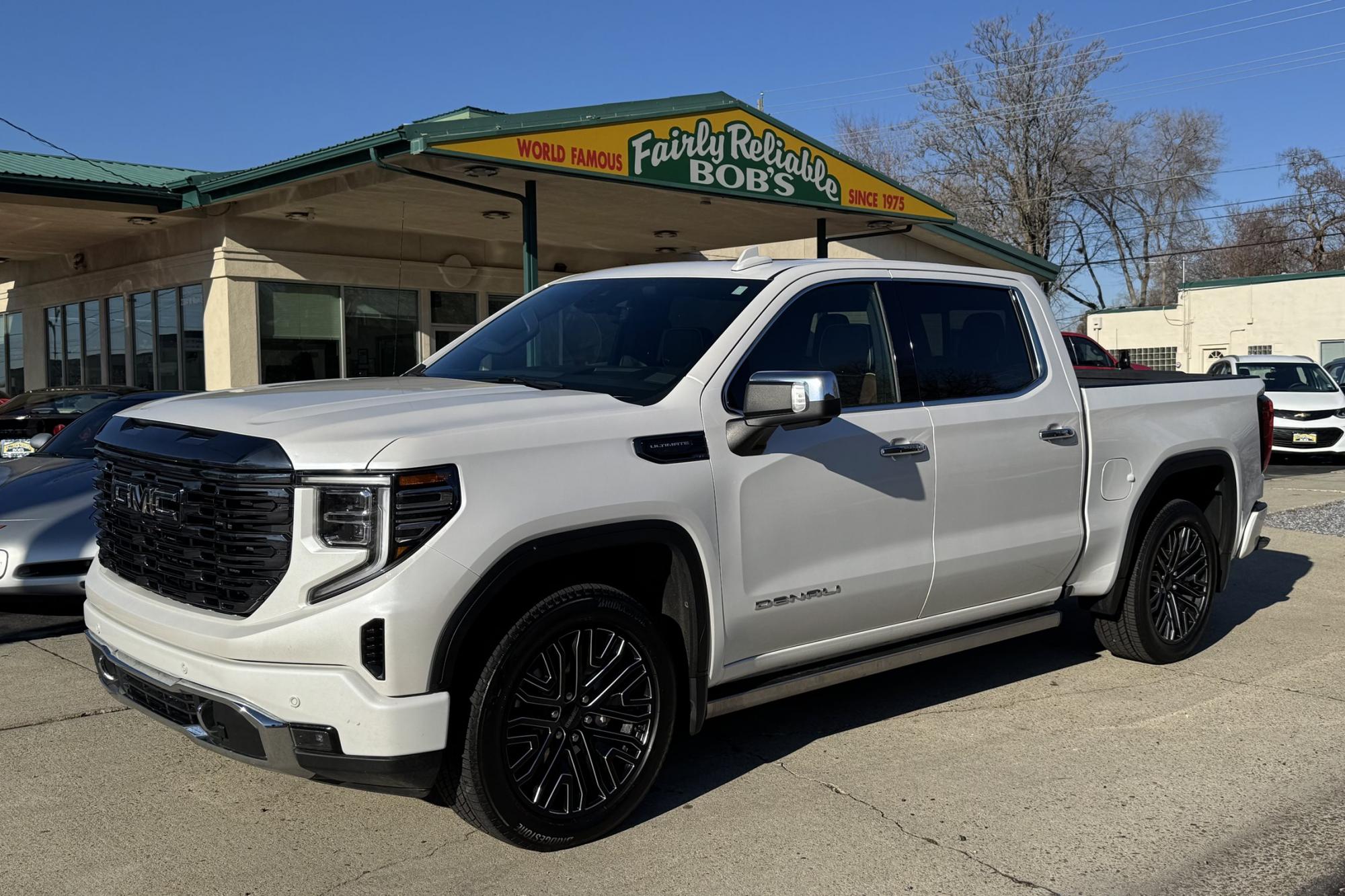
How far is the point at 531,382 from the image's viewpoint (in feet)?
15.4

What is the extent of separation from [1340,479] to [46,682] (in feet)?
52.6

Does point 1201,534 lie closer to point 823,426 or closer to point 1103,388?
point 1103,388

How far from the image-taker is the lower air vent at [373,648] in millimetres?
3518

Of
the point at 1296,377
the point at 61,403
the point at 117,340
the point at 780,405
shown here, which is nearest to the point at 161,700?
the point at 780,405

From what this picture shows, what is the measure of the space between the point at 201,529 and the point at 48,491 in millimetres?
4523

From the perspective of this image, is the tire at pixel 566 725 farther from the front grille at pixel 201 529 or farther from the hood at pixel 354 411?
the front grille at pixel 201 529

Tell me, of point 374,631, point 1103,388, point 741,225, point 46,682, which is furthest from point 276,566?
point 741,225

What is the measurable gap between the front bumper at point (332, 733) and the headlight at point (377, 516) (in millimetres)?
321

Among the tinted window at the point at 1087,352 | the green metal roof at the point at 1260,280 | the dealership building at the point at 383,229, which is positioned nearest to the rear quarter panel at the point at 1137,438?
the dealership building at the point at 383,229

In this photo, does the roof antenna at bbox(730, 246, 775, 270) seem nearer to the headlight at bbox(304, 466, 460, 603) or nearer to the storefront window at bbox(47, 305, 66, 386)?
the headlight at bbox(304, 466, 460, 603)

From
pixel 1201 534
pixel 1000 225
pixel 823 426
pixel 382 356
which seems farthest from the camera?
pixel 1000 225

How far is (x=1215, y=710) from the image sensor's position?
566cm

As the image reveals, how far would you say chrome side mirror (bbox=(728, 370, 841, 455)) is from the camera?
4.10 metres

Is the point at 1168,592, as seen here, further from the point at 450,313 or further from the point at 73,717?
the point at 450,313
